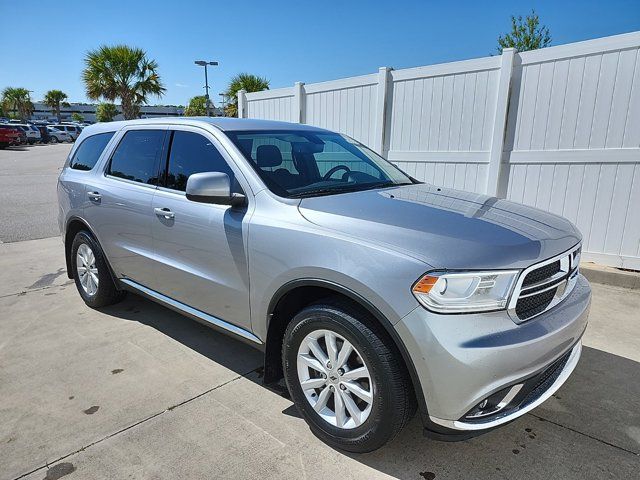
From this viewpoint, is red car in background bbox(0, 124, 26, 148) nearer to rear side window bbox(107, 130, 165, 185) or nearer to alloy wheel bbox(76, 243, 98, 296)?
alloy wheel bbox(76, 243, 98, 296)

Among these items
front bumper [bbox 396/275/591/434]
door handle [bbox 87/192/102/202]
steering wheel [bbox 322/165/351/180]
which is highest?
steering wheel [bbox 322/165/351/180]

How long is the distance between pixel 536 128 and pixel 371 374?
4978mm

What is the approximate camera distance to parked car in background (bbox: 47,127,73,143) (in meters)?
41.6

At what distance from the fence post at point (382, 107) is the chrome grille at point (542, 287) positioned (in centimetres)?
522

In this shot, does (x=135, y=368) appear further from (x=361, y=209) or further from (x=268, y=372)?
(x=361, y=209)

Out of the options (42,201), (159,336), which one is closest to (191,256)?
(159,336)

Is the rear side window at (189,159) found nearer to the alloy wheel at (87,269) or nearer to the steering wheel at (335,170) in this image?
the steering wheel at (335,170)

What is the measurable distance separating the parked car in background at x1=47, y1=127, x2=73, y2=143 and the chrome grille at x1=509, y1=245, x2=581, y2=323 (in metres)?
47.5

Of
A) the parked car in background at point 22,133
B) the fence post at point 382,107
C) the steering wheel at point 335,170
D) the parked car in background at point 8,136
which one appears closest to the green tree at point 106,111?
the parked car in background at point 22,133

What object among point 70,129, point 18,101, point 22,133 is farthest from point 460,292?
point 18,101

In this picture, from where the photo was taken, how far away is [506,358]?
1.96 meters

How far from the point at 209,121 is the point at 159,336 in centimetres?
191

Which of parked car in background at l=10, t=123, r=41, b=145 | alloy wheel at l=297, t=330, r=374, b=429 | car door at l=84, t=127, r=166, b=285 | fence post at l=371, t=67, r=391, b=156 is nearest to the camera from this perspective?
alloy wheel at l=297, t=330, r=374, b=429

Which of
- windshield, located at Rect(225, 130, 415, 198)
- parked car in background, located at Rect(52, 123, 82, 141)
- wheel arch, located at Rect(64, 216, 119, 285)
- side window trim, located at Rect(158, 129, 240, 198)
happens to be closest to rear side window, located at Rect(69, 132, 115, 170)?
wheel arch, located at Rect(64, 216, 119, 285)
